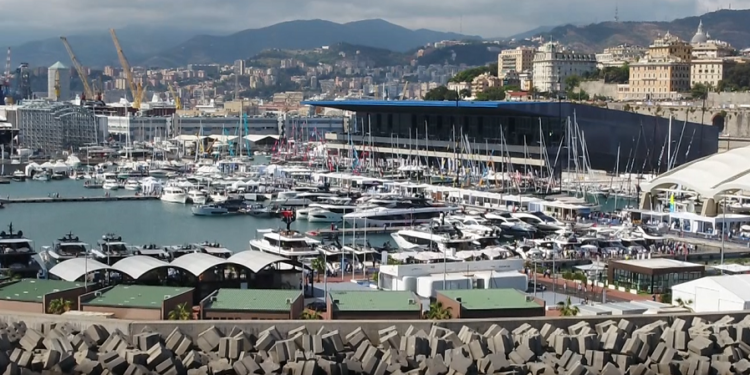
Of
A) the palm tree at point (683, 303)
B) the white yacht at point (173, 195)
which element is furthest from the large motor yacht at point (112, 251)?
the white yacht at point (173, 195)

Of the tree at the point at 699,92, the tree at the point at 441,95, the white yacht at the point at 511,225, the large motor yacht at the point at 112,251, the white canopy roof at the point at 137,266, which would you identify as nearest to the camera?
the white canopy roof at the point at 137,266

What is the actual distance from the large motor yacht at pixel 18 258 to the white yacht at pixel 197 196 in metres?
15.5

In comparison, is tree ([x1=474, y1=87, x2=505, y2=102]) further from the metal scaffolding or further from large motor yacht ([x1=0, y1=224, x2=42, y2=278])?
large motor yacht ([x1=0, y1=224, x2=42, y2=278])

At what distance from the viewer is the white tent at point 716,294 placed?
1478 cm

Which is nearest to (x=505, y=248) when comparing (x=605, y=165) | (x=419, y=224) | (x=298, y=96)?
(x=419, y=224)

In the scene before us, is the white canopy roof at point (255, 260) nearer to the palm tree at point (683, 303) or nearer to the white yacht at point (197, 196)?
the palm tree at point (683, 303)

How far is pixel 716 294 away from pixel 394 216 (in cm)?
1603

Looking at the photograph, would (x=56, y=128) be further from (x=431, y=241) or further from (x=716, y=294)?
(x=716, y=294)

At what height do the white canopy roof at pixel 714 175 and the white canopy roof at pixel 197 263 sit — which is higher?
the white canopy roof at pixel 714 175

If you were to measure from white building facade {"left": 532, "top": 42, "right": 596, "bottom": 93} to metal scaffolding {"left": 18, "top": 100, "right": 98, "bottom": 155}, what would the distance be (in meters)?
37.8

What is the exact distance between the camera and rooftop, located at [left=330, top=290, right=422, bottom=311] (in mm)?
13797

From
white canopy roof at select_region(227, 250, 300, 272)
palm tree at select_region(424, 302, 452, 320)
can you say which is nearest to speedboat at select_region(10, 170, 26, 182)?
white canopy roof at select_region(227, 250, 300, 272)

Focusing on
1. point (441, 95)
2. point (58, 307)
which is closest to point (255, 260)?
point (58, 307)

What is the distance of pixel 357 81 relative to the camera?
199375 mm
